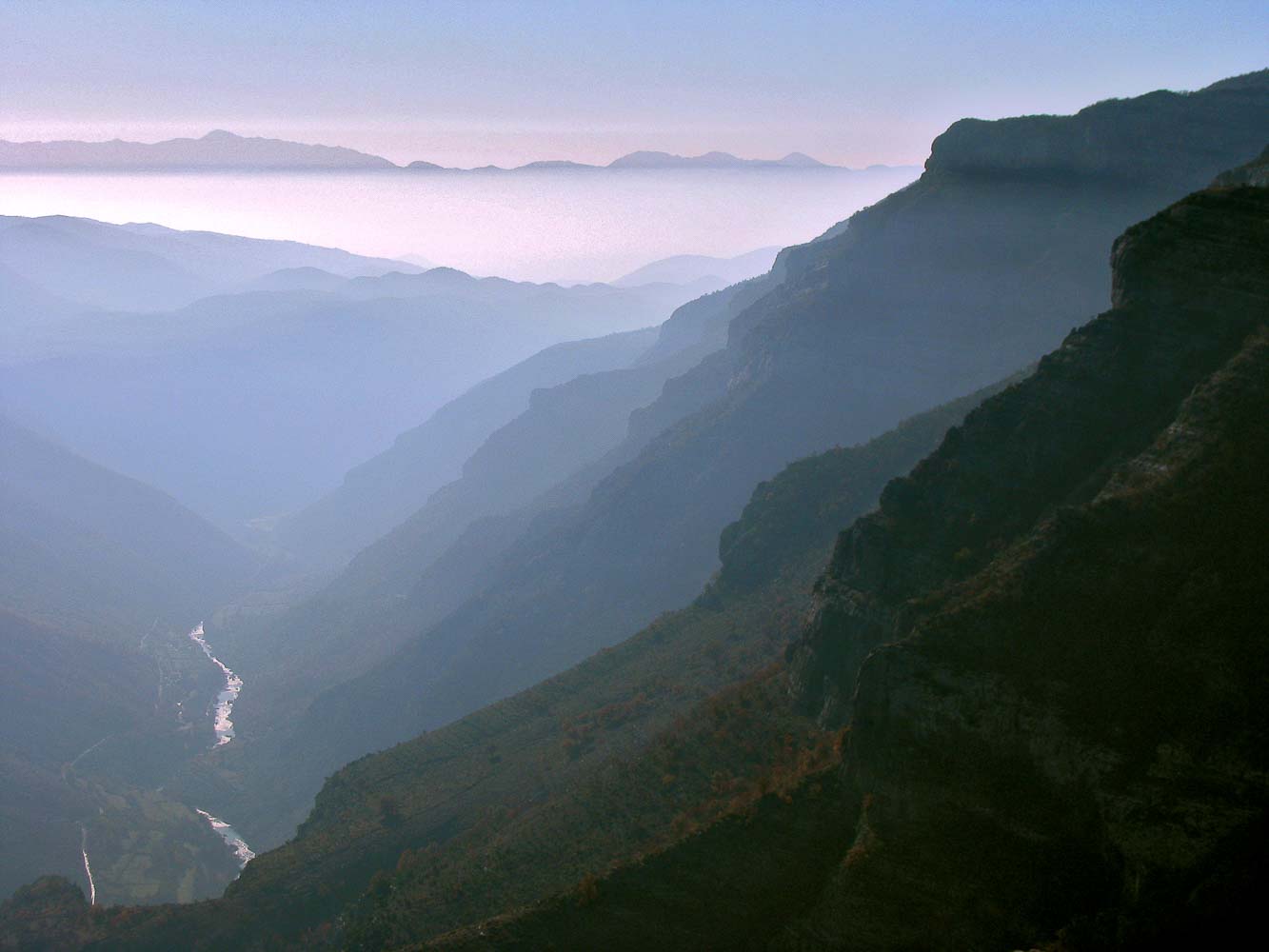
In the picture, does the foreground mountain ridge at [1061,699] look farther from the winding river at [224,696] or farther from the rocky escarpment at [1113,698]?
the winding river at [224,696]

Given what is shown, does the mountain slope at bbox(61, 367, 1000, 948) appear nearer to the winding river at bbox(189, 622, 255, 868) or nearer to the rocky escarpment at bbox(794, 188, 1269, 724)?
the rocky escarpment at bbox(794, 188, 1269, 724)

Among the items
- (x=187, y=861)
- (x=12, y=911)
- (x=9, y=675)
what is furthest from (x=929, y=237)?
(x=9, y=675)

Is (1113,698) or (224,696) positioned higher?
(1113,698)

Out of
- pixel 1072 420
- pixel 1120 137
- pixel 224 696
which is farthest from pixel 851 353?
pixel 224 696

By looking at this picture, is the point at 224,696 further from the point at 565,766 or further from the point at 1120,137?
the point at 1120,137

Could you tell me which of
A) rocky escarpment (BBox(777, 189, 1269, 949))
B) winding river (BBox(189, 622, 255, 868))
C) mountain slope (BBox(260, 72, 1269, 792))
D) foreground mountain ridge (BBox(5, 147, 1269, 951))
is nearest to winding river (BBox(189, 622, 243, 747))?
winding river (BBox(189, 622, 255, 868))

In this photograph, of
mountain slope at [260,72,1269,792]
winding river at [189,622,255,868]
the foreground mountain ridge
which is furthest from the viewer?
winding river at [189,622,255,868]

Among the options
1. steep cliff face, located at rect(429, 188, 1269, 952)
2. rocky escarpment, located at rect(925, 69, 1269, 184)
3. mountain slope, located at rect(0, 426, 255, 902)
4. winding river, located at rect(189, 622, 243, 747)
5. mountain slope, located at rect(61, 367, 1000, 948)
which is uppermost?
rocky escarpment, located at rect(925, 69, 1269, 184)

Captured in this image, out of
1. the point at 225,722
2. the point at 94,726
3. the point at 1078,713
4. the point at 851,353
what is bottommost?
the point at 225,722

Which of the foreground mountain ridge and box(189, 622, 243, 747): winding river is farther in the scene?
box(189, 622, 243, 747): winding river
